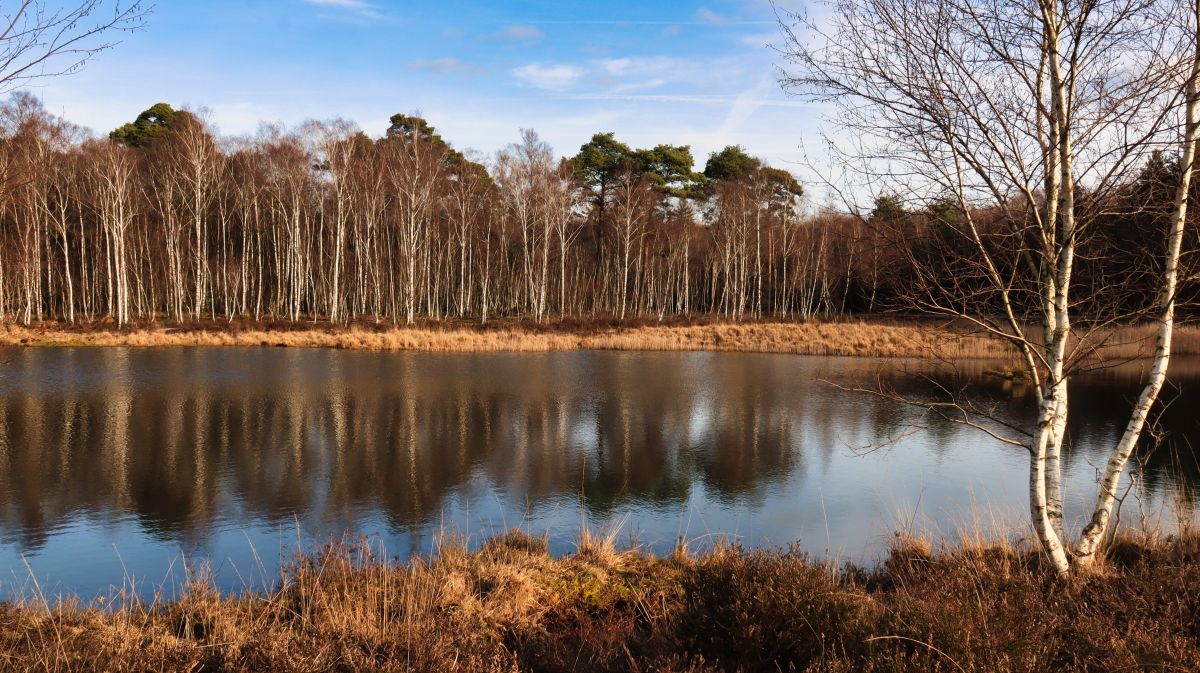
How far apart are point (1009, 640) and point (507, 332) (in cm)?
3021

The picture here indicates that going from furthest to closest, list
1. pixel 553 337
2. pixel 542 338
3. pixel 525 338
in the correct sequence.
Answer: pixel 553 337 < pixel 542 338 < pixel 525 338

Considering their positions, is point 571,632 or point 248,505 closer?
point 571,632

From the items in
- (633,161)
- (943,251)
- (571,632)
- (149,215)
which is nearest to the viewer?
(571,632)

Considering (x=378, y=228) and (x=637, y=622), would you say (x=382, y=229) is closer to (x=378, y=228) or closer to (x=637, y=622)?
(x=378, y=228)

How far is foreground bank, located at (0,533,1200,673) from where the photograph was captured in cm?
366

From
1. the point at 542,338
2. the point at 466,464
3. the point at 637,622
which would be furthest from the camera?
the point at 542,338

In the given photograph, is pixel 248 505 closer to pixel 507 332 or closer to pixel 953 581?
pixel 953 581

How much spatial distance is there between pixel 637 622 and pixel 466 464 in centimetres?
631

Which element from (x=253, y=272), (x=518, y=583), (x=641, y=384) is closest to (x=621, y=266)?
(x=253, y=272)

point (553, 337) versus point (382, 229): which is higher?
point (382, 229)

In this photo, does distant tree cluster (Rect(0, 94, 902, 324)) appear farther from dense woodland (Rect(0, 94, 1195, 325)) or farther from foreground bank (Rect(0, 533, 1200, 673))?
foreground bank (Rect(0, 533, 1200, 673))

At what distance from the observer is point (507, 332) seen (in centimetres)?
3309

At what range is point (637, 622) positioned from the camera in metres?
5.56

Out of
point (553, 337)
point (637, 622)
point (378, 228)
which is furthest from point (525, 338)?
point (637, 622)
